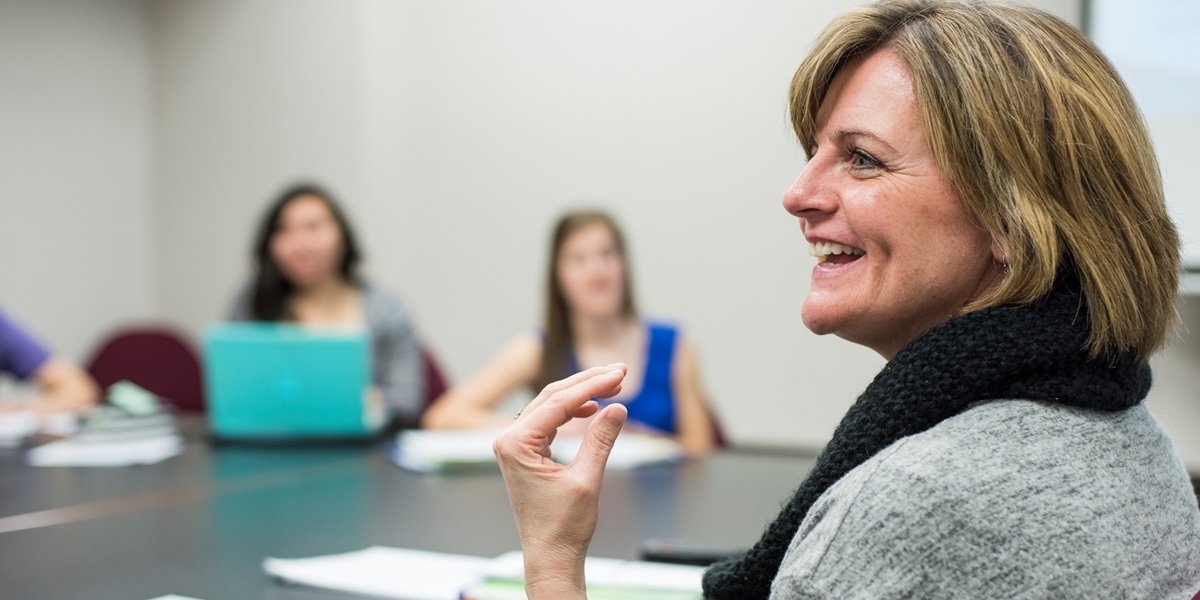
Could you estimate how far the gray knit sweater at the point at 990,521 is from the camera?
747 mm

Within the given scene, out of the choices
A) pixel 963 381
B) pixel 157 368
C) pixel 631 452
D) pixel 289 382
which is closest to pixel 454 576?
pixel 963 381

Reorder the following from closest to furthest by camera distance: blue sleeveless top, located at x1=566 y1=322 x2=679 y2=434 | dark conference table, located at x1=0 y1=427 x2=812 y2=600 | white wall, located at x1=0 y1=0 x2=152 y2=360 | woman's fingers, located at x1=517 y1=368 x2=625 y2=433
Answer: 1. woman's fingers, located at x1=517 y1=368 x2=625 y2=433
2. dark conference table, located at x1=0 y1=427 x2=812 y2=600
3. blue sleeveless top, located at x1=566 y1=322 x2=679 y2=434
4. white wall, located at x1=0 y1=0 x2=152 y2=360

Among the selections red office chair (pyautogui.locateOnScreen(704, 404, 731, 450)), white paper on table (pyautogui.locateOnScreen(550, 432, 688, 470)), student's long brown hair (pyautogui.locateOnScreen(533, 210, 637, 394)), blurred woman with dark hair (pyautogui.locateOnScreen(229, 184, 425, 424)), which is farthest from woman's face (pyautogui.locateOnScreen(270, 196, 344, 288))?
white paper on table (pyautogui.locateOnScreen(550, 432, 688, 470))

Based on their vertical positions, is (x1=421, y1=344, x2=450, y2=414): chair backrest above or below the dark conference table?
below

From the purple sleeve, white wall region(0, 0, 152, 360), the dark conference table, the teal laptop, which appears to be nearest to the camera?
the dark conference table

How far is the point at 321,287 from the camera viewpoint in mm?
3734

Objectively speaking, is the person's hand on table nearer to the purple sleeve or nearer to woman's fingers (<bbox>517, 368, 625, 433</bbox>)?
woman's fingers (<bbox>517, 368, 625, 433</bbox>)

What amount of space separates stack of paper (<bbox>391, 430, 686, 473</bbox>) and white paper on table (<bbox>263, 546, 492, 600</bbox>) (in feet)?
2.47

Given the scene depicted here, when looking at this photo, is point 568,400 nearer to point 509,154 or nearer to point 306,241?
point 306,241

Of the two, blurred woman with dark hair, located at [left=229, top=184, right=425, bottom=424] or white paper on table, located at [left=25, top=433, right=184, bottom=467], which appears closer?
white paper on table, located at [left=25, top=433, right=184, bottom=467]

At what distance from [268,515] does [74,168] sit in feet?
12.6

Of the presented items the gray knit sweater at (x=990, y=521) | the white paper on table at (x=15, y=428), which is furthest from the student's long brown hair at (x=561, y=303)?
the gray knit sweater at (x=990, y=521)

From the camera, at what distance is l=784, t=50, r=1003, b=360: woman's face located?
0.95 meters

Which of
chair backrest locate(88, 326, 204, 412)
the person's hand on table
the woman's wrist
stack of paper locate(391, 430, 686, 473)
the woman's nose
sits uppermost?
the woman's nose
